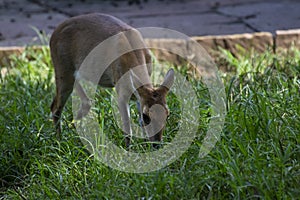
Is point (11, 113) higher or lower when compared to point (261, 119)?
lower

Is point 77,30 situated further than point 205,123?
Yes

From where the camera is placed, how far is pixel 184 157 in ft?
13.8

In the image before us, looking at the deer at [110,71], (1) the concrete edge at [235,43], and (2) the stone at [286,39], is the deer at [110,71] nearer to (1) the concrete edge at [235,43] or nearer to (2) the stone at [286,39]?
(1) the concrete edge at [235,43]

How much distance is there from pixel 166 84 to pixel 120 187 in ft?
2.92

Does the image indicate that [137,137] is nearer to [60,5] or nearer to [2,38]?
[2,38]

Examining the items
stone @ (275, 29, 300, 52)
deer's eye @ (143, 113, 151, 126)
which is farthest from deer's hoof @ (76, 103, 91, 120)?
stone @ (275, 29, 300, 52)

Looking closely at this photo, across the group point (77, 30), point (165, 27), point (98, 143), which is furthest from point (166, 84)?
point (165, 27)

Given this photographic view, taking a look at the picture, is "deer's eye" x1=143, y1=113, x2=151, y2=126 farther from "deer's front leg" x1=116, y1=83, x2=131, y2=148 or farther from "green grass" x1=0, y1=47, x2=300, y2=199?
"deer's front leg" x1=116, y1=83, x2=131, y2=148

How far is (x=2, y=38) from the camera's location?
8328mm

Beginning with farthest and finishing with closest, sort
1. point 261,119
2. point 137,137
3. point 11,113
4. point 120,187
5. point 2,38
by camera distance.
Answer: point 2,38
point 11,113
point 137,137
point 261,119
point 120,187

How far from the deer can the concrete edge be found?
62.1 inches

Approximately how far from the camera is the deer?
4.36m

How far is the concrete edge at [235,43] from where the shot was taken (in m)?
7.16

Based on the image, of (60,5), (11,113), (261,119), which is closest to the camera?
(261,119)
